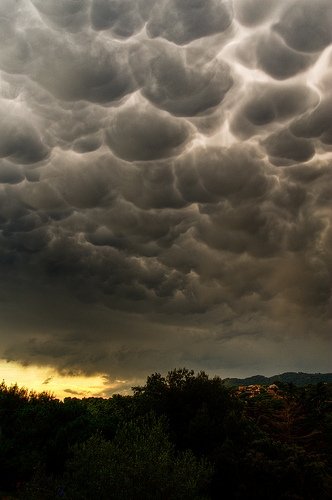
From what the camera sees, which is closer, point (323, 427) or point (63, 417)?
point (63, 417)

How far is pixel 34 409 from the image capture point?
44.2 m

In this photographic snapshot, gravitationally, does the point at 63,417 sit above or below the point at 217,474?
above

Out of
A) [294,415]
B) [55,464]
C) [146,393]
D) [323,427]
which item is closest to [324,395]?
[294,415]

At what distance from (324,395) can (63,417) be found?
34.8 meters

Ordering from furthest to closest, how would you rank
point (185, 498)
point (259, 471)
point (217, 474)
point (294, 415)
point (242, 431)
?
point (294, 415) → point (242, 431) → point (217, 474) → point (259, 471) → point (185, 498)

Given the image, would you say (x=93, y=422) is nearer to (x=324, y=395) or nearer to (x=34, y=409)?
(x=34, y=409)

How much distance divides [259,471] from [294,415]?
82.0ft

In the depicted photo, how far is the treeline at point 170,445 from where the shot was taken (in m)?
23.2

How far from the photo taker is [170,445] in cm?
3219

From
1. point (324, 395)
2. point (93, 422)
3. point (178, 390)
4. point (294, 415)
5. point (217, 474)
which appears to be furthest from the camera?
point (324, 395)

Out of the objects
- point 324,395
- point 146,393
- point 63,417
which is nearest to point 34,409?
point 63,417

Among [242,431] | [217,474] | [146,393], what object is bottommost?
[217,474]

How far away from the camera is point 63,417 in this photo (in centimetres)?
4316

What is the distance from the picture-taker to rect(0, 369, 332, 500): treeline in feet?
76.0
